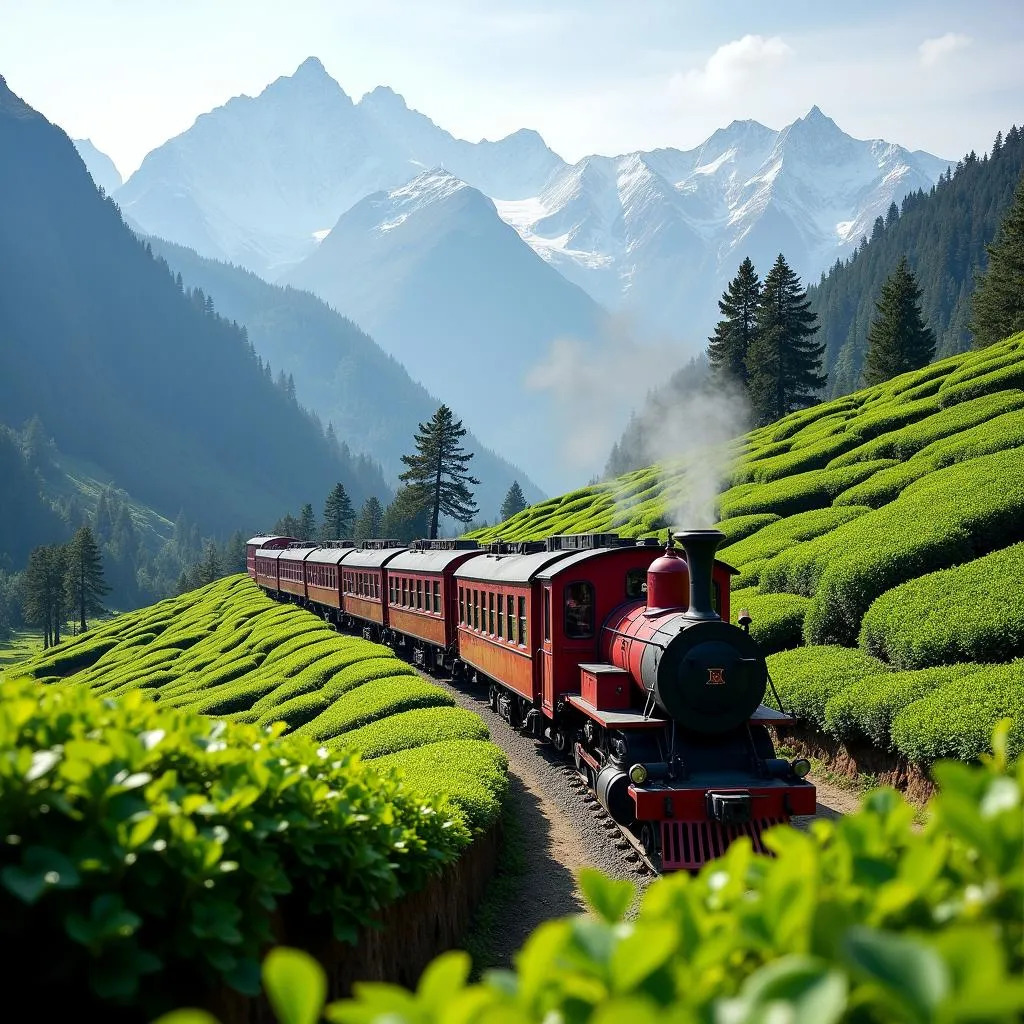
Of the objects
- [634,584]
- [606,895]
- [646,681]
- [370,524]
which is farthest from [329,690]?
[370,524]

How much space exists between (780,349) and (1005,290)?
14.3 metres

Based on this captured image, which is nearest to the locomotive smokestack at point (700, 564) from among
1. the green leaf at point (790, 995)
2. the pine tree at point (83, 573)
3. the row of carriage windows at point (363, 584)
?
the green leaf at point (790, 995)

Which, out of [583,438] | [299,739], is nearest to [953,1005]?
[299,739]

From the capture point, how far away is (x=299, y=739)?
6789 mm

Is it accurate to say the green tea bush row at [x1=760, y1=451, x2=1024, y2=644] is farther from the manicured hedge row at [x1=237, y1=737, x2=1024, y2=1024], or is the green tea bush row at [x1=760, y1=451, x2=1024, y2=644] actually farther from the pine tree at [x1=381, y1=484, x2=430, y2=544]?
the pine tree at [x1=381, y1=484, x2=430, y2=544]

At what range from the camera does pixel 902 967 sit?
1986 millimetres

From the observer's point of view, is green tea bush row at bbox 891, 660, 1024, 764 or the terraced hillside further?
the terraced hillside

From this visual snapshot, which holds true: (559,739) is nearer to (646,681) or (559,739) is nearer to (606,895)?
(646,681)

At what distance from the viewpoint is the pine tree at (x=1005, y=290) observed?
182ft

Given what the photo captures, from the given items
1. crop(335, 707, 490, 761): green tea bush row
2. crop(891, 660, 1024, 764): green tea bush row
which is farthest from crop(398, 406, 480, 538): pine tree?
crop(891, 660, 1024, 764): green tea bush row

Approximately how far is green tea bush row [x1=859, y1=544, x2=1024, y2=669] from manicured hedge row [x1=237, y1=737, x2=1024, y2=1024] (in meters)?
13.5

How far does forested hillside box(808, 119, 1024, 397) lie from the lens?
16150 centimetres

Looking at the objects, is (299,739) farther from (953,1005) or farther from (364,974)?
(953,1005)

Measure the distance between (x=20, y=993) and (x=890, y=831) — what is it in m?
3.60
